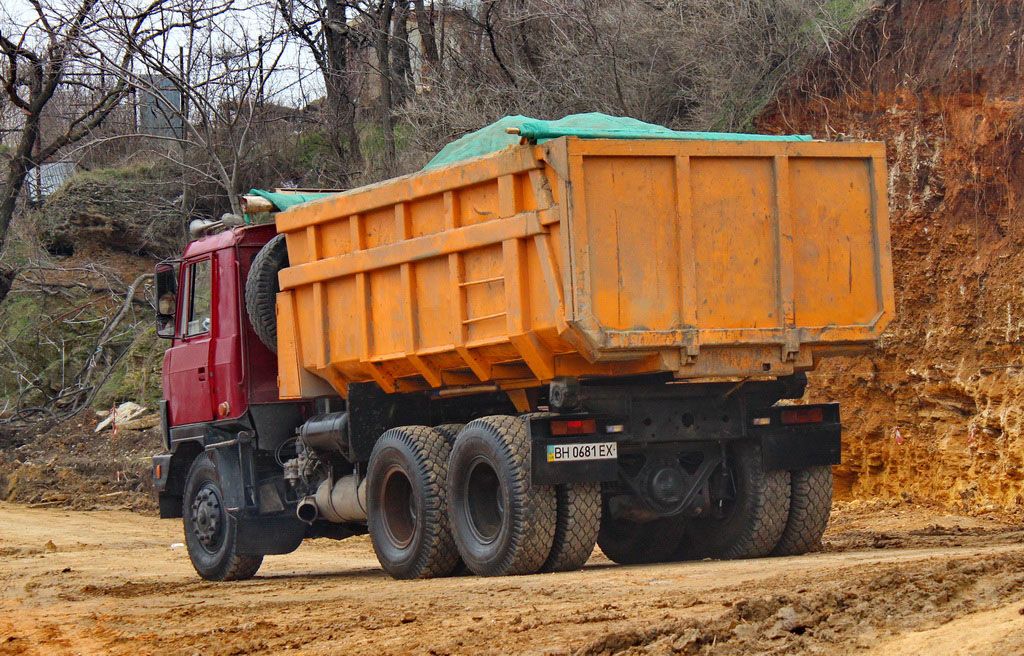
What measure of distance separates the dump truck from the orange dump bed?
0.05ft

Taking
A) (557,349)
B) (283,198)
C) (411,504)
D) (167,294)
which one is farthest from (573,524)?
(167,294)

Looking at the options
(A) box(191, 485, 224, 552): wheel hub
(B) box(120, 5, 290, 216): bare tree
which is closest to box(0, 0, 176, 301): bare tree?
(B) box(120, 5, 290, 216): bare tree

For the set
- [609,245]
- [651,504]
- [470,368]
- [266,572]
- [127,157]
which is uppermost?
[127,157]

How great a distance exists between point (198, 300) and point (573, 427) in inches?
178

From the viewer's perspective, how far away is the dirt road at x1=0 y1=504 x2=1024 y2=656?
5.15 metres

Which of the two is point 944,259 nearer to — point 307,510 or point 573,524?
point 573,524

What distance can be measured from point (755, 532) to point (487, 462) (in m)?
2.05

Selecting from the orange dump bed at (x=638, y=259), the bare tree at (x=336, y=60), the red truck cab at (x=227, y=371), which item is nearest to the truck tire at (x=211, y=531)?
the red truck cab at (x=227, y=371)

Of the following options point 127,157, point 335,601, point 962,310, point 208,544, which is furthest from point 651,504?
point 127,157

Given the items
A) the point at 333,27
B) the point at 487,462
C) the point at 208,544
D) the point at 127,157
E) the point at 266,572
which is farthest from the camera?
the point at 127,157

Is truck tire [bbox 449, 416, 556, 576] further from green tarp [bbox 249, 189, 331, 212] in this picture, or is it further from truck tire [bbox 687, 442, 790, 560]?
green tarp [bbox 249, 189, 331, 212]

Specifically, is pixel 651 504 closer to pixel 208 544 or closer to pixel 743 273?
pixel 743 273

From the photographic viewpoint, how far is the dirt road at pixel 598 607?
5148mm

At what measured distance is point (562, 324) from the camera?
26.6 ft
